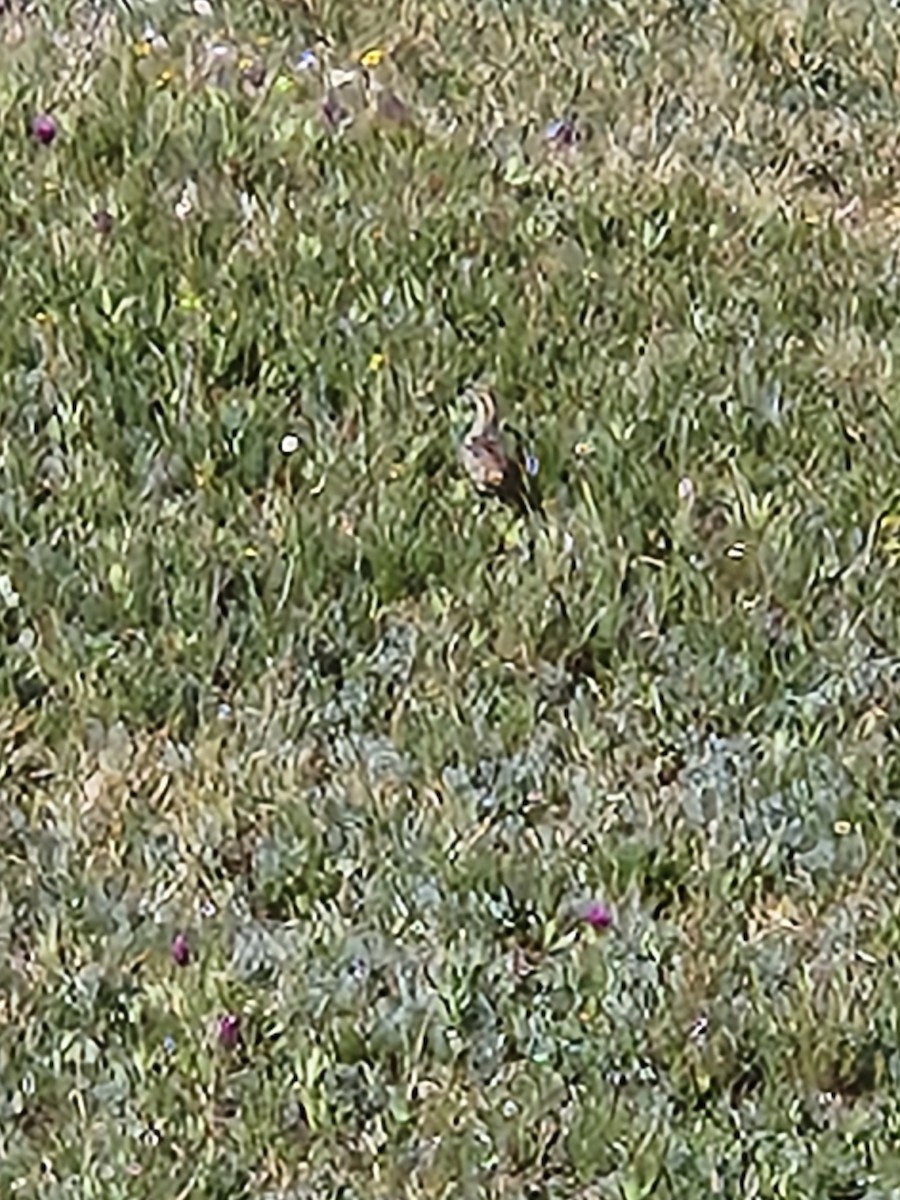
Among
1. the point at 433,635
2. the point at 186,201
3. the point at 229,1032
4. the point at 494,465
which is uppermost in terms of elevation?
the point at 186,201

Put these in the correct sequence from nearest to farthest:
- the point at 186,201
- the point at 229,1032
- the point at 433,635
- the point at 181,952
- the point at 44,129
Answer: the point at 229,1032 → the point at 181,952 → the point at 433,635 → the point at 186,201 → the point at 44,129

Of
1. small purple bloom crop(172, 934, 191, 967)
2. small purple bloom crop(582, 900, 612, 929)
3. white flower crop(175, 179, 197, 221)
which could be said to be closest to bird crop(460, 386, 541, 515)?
white flower crop(175, 179, 197, 221)

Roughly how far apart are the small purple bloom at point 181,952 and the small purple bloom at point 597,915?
2.05 feet

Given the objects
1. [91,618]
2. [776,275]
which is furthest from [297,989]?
[776,275]

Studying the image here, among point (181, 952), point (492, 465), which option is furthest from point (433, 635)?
point (181, 952)

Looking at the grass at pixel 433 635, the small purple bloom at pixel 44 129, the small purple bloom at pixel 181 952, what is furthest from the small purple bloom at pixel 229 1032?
the small purple bloom at pixel 44 129

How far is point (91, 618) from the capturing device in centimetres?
A: 434

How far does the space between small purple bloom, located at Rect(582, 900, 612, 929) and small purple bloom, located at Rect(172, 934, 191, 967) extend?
63 cm

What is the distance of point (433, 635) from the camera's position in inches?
170

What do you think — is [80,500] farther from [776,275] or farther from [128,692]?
[776,275]

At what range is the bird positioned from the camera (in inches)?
184

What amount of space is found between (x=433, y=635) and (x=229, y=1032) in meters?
1.01

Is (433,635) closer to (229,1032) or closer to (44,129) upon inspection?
(229,1032)

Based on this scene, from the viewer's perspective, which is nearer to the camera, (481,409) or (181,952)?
(181,952)
